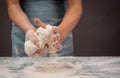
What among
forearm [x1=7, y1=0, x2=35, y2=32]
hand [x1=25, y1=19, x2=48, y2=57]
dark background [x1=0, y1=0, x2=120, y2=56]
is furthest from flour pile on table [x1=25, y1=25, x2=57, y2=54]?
dark background [x1=0, y1=0, x2=120, y2=56]

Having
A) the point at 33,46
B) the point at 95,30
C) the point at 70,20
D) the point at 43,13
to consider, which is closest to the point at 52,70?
the point at 33,46

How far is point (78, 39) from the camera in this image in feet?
6.91

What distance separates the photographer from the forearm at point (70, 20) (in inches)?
42.6

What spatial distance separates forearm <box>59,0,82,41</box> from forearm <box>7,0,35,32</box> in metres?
0.12

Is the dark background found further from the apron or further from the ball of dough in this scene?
the ball of dough

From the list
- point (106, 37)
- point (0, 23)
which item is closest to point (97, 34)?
point (106, 37)

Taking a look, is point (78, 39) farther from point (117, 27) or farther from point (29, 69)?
point (29, 69)

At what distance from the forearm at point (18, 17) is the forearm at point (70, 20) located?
124mm

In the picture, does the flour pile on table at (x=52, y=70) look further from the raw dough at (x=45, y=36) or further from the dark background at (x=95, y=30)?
the dark background at (x=95, y=30)

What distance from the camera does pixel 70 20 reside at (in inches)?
43.9

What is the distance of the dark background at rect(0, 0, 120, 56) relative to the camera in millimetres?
2047

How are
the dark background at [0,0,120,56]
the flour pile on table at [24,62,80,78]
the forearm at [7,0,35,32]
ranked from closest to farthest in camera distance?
the flour pile on table at [24,62,80,78] → the forearm at [7,0,35,32] → the dark background at [0,0,120,56]

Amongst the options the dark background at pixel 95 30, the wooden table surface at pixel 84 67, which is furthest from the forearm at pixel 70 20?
the dark background at pixel 95 30

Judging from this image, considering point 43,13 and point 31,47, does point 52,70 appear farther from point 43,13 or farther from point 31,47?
point 43,13
